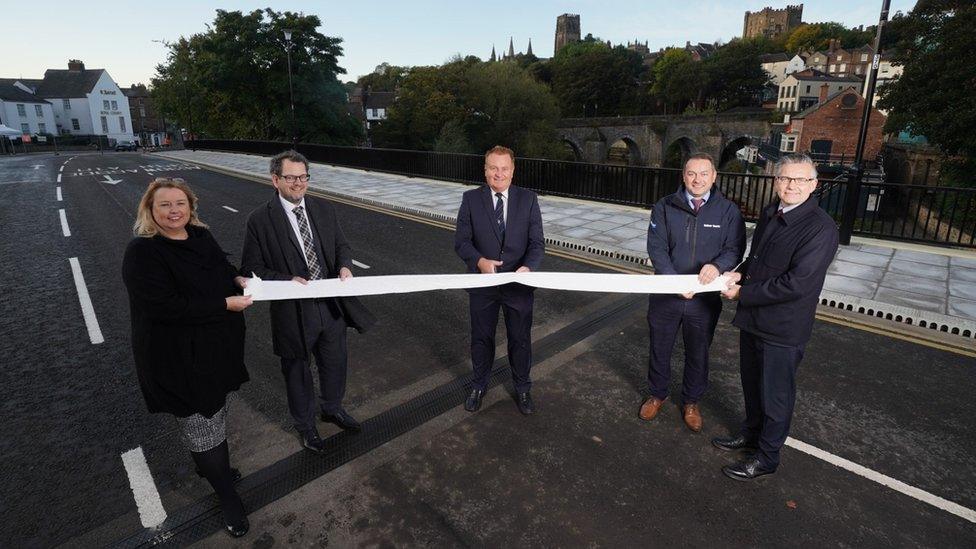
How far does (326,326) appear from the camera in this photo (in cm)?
356

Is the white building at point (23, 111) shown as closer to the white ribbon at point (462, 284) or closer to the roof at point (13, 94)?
the roof at point (13, 94)

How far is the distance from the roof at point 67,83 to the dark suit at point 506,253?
97.1m

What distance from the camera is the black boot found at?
280cm

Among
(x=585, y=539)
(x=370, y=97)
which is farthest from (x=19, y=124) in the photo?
(x=585, y=539)

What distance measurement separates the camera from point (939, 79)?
26141mm

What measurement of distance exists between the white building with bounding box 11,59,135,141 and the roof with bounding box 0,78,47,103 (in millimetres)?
1834

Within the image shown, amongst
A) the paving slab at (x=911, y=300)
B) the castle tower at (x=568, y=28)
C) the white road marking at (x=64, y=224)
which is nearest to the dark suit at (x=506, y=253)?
the paving slab at (x=911, y=300)

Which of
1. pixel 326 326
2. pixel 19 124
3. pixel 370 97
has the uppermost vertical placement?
pixel 370 97

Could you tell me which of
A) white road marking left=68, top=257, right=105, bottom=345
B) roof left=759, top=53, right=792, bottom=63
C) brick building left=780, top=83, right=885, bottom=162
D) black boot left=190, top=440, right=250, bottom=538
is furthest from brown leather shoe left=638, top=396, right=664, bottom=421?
roof left=759, top=53, right=792, bottom=63

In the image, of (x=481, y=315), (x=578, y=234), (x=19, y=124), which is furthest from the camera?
(x=19, y=124)

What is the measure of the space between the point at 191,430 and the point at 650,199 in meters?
12.4

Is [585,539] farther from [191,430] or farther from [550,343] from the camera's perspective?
[550,343]

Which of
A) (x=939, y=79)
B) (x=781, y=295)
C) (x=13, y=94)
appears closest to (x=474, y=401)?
(x=781, y=295)

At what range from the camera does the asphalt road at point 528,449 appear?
2.98 meters
